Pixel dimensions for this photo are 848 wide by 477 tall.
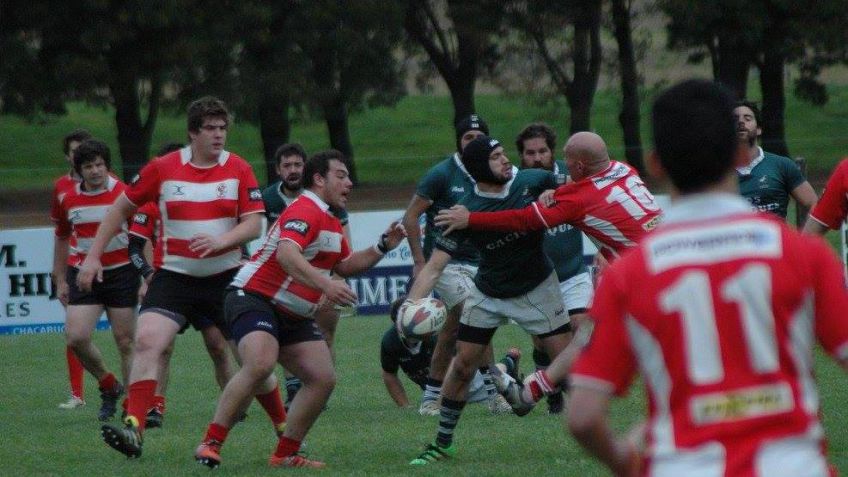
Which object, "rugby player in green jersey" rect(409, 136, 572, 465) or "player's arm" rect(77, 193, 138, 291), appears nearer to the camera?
"rugby player in green jersey" rect(409, 136, 572, 465)

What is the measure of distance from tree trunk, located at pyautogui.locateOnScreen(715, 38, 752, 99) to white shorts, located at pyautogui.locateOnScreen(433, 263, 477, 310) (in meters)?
24.3

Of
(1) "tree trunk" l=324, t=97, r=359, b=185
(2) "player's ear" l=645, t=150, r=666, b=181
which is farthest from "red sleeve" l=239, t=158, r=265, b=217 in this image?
(1) "tree trunk" l=324, t=97, r=359, b=185

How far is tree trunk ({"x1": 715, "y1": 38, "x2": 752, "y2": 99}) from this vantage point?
111ft

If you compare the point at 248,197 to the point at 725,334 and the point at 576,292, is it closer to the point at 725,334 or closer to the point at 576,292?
the point at 576,292

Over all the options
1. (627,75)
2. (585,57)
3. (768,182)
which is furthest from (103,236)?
(627,75)

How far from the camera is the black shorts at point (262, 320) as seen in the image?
24.1 ft

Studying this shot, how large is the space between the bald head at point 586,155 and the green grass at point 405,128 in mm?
25272

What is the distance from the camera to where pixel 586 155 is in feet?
25.4

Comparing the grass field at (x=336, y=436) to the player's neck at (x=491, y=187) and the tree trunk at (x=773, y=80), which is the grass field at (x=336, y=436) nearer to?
the player's neck at (x=491, y=187)

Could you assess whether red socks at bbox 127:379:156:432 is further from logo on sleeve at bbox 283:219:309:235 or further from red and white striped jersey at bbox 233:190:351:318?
logo on sleeve at bbox 283:219:309:235

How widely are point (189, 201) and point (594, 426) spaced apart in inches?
221

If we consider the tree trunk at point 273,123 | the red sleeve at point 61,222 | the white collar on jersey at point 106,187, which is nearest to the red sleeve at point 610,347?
the white collar on jersey at point 106,187

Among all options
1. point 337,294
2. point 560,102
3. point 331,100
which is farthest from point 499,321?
point 560,102

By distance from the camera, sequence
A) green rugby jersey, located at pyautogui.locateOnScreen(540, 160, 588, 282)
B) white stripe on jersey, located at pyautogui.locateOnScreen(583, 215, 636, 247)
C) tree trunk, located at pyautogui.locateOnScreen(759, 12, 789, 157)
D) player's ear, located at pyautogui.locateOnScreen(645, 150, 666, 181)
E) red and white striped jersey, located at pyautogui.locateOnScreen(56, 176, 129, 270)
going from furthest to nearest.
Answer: tree trunk, located at pyautogui.locateOnScreen(759, 12, 789, 157) < red and white striped jersey, located at pyautogui.locateOnScreen(56, 176, 129, 270) < green rugby jersey, located at pyautogui.locateOnScreen(540, 160, 588, 282) < white stripe on jersey, located at pyautogui.locateOnScreen(583, 215, 636, 247) < player's ear, located at pyautogui.locateOnScreen(645, 150, 666, 181)
